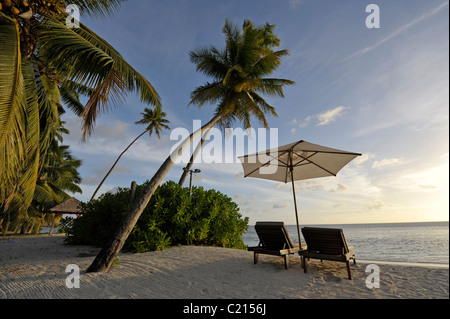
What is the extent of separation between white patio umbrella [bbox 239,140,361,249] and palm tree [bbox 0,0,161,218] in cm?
387

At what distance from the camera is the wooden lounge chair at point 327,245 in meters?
4.38

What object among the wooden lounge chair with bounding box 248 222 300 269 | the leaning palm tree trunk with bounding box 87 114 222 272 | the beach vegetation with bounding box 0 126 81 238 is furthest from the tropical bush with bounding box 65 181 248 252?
the beach vegetation with bounding box 0 126 81 238

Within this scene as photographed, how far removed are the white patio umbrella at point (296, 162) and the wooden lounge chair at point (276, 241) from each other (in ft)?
2.87

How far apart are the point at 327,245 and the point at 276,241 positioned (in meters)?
1.26

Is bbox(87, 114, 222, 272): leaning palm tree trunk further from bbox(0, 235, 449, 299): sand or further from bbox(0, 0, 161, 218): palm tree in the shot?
bbox(0, 0, 161, 218): palm tree

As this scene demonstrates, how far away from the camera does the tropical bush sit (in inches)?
293

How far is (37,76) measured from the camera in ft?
19.3

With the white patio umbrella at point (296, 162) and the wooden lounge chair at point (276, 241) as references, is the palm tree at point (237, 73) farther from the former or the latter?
the wooden lounge chair at point (276, 241)

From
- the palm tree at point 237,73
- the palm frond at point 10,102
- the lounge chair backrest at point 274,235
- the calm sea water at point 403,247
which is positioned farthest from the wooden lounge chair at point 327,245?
the palm tree at point 237,73

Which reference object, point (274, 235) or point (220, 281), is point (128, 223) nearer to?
point (220, 281)

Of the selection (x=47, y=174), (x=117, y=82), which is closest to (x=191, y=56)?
(x=117, y=82)

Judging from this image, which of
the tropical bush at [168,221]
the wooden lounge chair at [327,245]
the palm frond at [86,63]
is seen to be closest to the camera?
the wooden lounge chair at [327,245]

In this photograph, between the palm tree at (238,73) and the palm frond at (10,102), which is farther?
the palm tree at (238,73)
